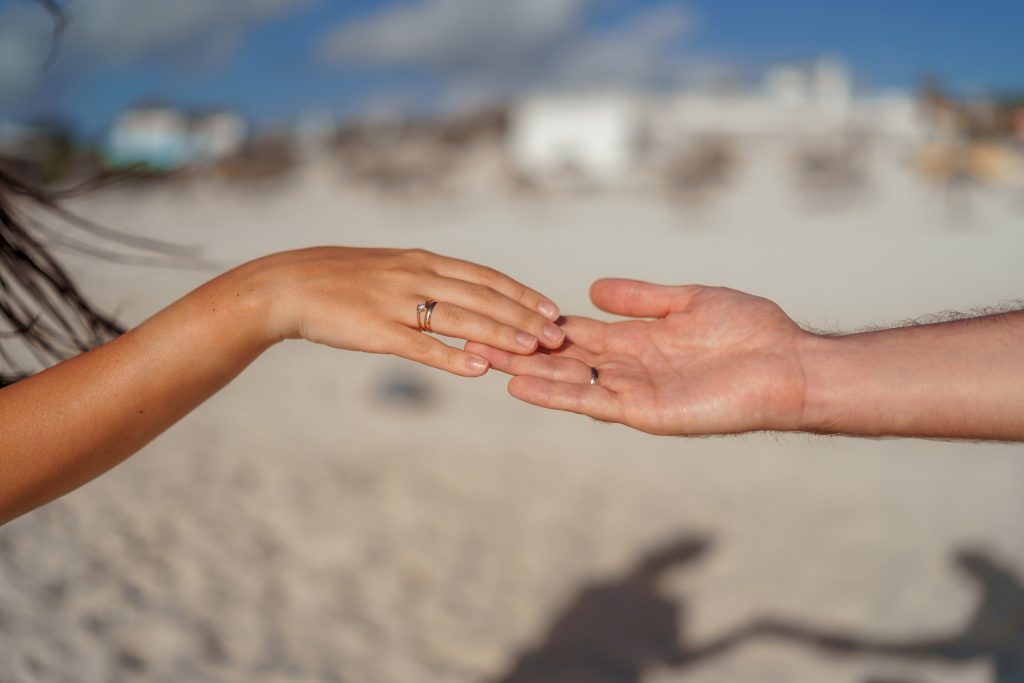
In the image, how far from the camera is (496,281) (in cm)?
174

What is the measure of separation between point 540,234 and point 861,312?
1108cm

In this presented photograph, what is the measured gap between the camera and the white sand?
11.4 feet

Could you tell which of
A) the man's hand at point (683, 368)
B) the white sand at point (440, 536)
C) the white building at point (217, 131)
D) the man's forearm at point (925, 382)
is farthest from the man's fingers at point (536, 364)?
the white building at point (217, 131)

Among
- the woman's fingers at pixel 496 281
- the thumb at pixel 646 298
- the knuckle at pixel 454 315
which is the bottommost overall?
the knuckle at pixel 454 315

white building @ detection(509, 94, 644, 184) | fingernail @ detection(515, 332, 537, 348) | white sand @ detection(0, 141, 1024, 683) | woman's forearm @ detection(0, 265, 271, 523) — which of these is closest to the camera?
woman's forearm @ detection(0, 265, 271, 523)

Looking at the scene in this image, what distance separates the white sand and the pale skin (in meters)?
0.95

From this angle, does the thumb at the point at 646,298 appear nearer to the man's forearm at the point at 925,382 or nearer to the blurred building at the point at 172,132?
the man's forearm at the point at 925,382

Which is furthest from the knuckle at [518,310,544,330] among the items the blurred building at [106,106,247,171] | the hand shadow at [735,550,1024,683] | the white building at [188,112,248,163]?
the white building at [188,112,248,163]

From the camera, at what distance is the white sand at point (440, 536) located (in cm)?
348

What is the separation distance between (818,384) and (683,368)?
0.34 m

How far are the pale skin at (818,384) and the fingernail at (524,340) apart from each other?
0.25 ft

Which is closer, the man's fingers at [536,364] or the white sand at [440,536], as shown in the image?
the man's fingers at [536,364]

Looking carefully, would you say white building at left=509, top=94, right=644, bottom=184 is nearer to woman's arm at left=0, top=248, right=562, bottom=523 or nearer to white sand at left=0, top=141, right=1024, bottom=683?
white sand at left=0, top=141, right=1024, bottom=683

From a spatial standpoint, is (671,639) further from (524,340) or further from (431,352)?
(431,352)
